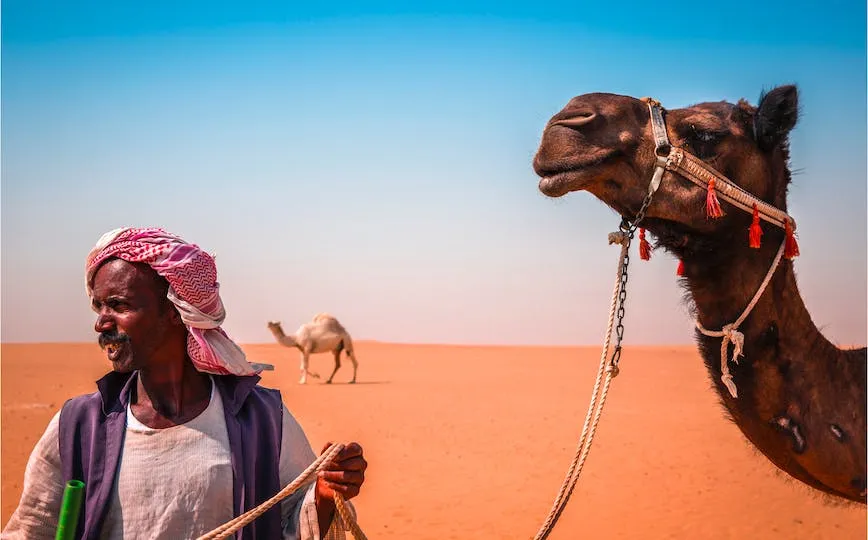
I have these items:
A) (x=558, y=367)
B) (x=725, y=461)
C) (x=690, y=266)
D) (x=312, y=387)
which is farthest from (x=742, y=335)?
(x=558, y=367)

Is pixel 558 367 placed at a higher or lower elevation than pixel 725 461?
lower

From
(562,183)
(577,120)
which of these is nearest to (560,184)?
(562,183)

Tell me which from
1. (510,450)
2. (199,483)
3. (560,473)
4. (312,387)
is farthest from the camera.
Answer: (312,387)

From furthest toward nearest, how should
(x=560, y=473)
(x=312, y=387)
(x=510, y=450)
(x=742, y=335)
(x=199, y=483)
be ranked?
(x=312, y=387), (x=510, y=450), (x=560, y=473), (x=742, y=335), (x=199, y=483)

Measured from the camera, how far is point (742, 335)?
2.96 meters

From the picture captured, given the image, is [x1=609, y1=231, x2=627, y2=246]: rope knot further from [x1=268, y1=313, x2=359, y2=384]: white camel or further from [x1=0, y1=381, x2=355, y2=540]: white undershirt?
[x1=268, y1=313, x2=359, y2=384]: white camel

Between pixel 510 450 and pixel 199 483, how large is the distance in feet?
36.6

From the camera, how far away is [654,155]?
9.91 ft

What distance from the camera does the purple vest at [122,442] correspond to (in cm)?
246

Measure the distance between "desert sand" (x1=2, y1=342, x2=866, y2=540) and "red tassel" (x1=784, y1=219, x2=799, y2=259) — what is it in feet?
3.75

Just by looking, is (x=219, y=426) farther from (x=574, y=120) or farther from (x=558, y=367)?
(x=558, y=367)

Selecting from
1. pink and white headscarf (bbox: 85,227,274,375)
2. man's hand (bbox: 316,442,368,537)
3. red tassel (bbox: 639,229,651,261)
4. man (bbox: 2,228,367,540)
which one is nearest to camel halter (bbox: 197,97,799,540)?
red tassel (bbox: 639,229,651,261)

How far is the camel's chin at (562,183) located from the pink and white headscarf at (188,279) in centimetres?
134

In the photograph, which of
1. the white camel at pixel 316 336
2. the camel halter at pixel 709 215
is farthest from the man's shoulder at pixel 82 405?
the white camel at pixel 316 336
